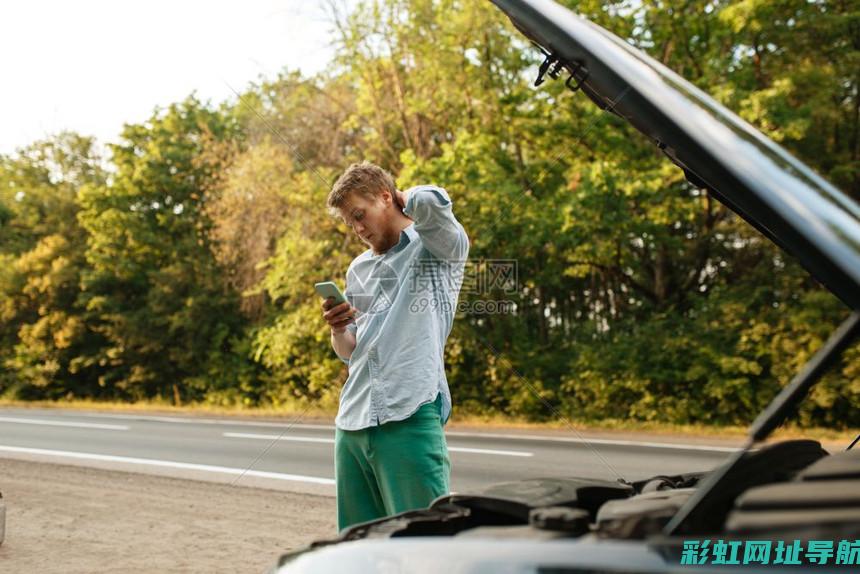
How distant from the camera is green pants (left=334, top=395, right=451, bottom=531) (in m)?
2.23

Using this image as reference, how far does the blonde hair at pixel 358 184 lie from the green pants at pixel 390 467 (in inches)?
27.2

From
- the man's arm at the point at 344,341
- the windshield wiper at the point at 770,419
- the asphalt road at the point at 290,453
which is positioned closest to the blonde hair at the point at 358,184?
the man's arm at the point at 344,341

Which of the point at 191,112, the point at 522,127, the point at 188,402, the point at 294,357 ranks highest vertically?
the point at 191,112

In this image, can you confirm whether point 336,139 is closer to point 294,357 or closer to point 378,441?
point 294,357

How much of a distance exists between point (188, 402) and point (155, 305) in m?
3.64

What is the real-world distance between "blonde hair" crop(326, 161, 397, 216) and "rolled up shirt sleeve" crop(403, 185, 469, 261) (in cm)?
13

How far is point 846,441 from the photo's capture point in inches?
66.2

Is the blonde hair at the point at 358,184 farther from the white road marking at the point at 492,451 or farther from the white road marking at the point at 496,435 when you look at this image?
the white road marking at the point at 492,451

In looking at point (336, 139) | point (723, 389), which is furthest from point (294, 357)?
point (723, 389)

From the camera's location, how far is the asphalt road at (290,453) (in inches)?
327

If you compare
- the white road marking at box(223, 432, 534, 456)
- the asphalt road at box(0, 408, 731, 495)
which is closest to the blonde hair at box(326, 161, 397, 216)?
the asphalt road at box(0, 408, 731, 495)

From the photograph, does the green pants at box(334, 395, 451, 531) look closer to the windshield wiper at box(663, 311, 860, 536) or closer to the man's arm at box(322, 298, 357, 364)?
the man's arm at box(322, 298, 357, 364)

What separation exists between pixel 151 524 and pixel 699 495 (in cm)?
570

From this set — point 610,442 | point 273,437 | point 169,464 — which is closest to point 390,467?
point 169,464
